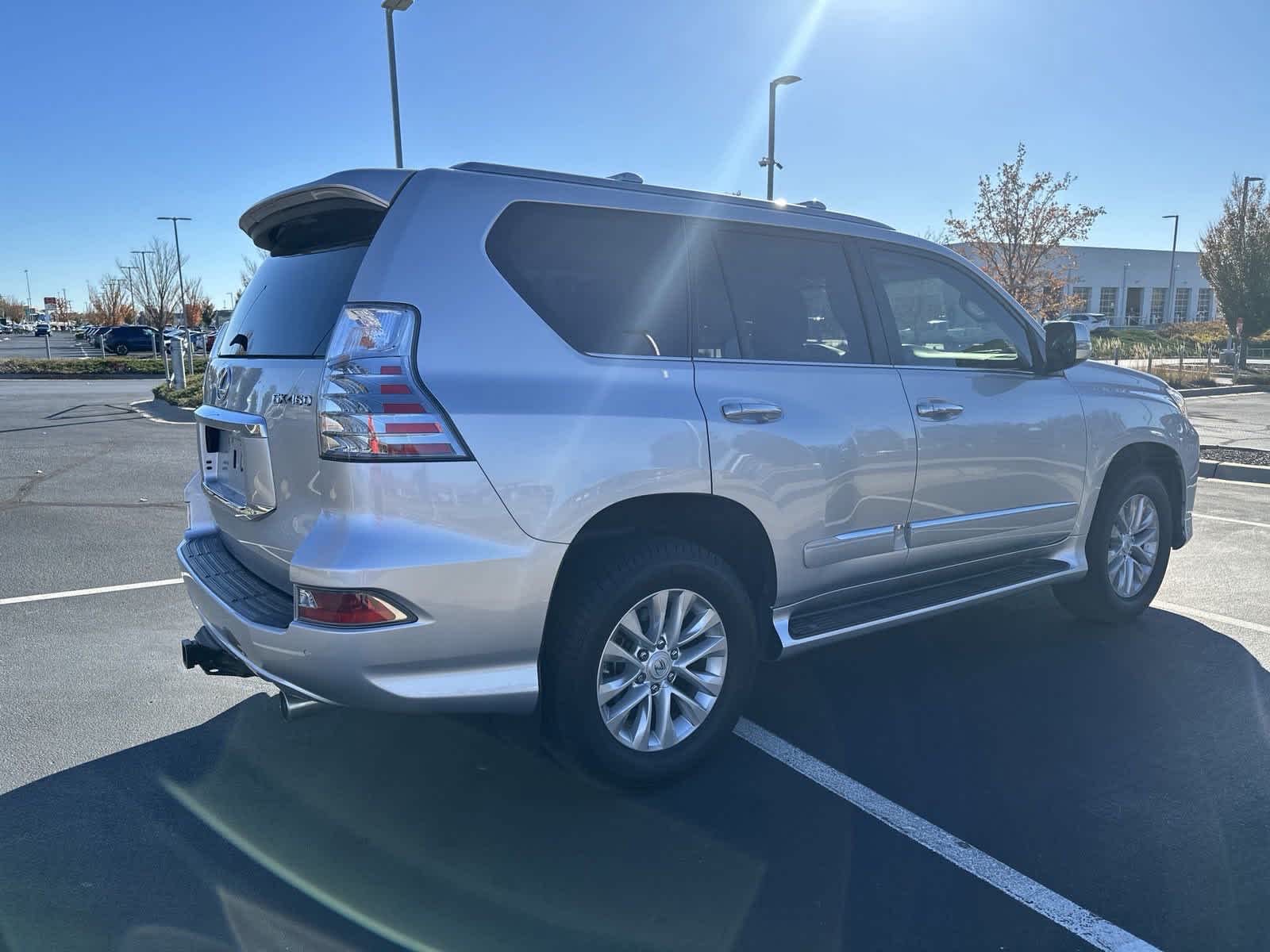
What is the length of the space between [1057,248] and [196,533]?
2328 cm

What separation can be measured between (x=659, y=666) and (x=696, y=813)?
19.7 inches

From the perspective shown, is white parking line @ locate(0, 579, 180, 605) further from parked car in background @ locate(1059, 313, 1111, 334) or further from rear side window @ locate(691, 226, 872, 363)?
parked car in background @ locate(1059, 313, 1111, 334)

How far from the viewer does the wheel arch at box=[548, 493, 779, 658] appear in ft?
10.2

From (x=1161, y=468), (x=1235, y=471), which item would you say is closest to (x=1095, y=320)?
(x=1235, y=471)

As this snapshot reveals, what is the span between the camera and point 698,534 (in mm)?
3467

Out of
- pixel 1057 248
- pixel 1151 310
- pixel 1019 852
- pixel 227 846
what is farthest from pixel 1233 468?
pixel 1151 310

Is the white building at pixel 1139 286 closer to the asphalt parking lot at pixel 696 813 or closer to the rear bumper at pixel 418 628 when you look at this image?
the asphalt parking lot at pixel 696 813

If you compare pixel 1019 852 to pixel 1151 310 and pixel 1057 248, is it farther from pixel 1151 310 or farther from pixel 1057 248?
pixel 1151 310

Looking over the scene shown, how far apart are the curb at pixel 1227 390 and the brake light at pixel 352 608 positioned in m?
22.7

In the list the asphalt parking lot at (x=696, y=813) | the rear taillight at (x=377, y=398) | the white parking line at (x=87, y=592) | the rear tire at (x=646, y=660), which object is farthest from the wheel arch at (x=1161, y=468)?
the white parking line at (x=87, y=592)

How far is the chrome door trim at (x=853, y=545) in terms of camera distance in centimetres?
361

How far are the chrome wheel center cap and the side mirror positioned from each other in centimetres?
252

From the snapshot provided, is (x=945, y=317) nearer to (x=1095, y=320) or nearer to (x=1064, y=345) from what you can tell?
(x=1064, y=345)

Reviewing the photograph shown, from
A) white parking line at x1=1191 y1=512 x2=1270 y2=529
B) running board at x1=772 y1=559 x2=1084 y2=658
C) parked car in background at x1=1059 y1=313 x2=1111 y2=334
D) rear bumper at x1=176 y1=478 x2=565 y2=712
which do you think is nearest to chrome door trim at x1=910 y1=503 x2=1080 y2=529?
running board at x1=772 y1=559 x2=1084 y2=658
